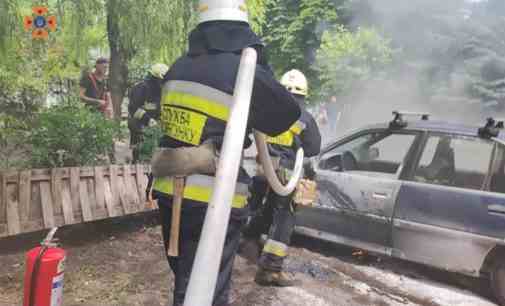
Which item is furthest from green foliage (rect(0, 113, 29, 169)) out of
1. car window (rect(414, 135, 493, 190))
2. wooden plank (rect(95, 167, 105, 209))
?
car window (rect(414, 135, 493, 190))

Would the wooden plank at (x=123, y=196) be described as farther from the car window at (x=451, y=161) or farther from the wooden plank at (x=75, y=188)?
the car window at (x=451, y=161)

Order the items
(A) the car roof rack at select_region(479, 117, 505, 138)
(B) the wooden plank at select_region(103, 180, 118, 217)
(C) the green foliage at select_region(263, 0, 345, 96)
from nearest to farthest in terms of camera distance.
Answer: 1. (A) the car roof rack at select_region(479, 117, 505, 138)
2. (B) the wooden plank at select_region(103, 180, 118, 217)
3. (C) the green foliage at select_region(263, 0, 345, 96)

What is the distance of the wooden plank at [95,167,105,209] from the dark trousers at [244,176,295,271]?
1466 mm

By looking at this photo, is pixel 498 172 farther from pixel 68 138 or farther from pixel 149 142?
pixel 68 138

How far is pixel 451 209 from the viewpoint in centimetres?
391

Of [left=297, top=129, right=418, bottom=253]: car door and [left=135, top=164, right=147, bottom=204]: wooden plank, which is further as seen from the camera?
[left=135, top=164, right=147, bottom=204]: wooden plank

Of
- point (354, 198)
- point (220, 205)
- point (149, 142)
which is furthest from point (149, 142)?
point (220, 205)

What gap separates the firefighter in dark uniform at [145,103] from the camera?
5.50m

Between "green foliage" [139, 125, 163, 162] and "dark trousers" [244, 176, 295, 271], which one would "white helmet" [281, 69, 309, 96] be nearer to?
"dark trousers" [244, 176, 295, 271]

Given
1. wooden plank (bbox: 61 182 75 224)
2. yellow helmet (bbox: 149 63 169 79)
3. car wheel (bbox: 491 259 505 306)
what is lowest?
car wheel (bbox: 491 259 505 306)

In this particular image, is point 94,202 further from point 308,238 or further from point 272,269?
point 308,238

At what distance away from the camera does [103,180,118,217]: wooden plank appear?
14.2 ft

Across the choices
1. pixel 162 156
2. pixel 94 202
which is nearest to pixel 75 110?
pixel 94 202

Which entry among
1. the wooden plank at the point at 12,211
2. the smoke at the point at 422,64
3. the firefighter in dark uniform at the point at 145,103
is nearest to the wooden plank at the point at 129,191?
the firefighter in dark uniform at the point at 145,103
